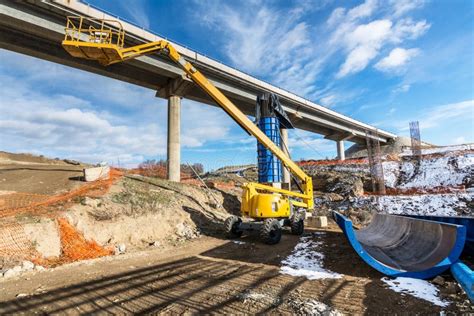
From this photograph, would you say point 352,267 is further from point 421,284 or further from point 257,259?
point 257,259

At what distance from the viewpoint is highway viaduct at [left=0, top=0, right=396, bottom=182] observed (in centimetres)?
1348

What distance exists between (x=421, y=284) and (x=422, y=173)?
24.9 meters

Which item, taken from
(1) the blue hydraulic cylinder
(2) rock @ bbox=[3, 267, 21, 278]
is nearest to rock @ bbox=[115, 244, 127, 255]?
(2) rock @ bbox=[3, 267, 21, 278]

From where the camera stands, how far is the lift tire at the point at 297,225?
1255 cm

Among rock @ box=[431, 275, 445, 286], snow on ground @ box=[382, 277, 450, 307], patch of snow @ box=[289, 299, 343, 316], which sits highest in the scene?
rock @ box=[431, 275, 445, 286]

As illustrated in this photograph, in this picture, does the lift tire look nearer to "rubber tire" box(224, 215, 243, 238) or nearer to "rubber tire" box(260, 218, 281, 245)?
"rubber tire" box(260, 218, 281, 245)

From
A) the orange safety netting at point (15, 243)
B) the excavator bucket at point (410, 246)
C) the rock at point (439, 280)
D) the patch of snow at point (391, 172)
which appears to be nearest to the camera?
the rock at point (439, 280)

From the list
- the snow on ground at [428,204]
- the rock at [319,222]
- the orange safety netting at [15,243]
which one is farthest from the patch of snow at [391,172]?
Answer: the orange safety netting at [15,243]

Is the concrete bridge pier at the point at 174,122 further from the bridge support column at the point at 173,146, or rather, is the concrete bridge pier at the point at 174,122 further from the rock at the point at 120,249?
the rock at the point at 120,249

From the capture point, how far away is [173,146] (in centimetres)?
1906

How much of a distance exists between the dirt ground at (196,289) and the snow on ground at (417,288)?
15 centimetres

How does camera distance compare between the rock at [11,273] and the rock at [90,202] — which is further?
the rock at [90,202]

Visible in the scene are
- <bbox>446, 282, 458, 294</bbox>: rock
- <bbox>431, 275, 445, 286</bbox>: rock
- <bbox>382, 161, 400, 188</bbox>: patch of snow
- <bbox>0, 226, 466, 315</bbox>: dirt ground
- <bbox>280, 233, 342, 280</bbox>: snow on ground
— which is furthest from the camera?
<bbox>382, 161, 400, 188</bbox>: patch of snow

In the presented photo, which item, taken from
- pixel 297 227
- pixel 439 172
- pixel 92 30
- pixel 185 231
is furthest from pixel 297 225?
pixel 439 172
